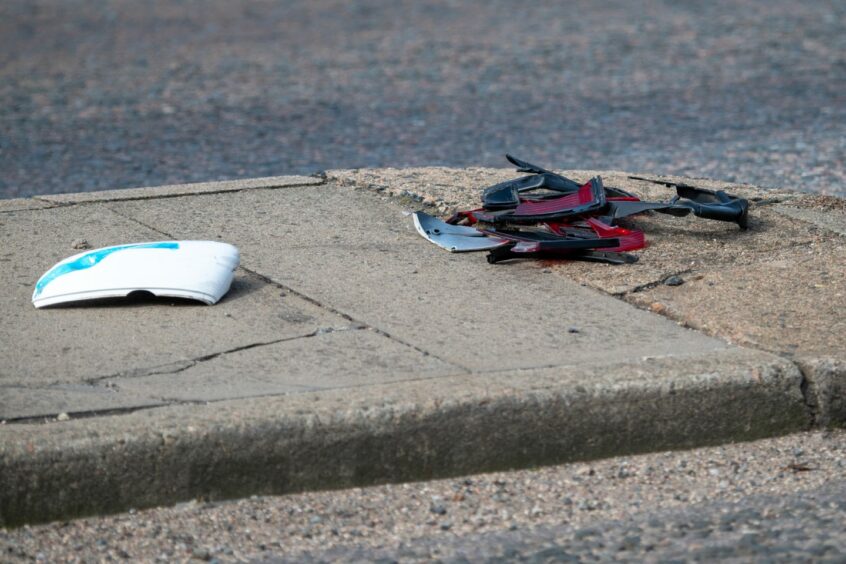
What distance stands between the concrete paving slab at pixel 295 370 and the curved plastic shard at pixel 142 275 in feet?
1.24

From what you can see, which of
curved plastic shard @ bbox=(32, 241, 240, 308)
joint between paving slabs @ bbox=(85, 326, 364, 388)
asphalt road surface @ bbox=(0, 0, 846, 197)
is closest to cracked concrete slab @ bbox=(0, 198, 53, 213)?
curved plastic shard @ bbox=(32, 241, 240, 308)

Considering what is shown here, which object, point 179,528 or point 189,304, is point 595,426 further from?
point 189,304

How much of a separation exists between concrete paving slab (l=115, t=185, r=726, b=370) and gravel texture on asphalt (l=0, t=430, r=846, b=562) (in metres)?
0.34

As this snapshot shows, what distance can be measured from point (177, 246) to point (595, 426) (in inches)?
55.4

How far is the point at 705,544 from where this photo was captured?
2383 mm

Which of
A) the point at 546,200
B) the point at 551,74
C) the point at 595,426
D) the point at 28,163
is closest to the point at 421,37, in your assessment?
the point at 551,74

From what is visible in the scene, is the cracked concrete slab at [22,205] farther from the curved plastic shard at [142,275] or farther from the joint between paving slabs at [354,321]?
the joint between paving slabs at [354,321]

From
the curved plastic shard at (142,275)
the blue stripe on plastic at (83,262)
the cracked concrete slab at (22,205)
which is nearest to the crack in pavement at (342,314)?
the curved plastic shard at (142,275)

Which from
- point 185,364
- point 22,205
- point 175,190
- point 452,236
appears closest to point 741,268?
point 452,236

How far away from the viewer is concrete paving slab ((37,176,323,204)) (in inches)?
180

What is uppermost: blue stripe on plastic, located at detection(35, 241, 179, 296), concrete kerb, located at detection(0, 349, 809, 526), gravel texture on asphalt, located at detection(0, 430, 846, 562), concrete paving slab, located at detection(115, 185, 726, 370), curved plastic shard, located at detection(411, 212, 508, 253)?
blue stripe on plastic, located at detection(35, 241, 179, 296)

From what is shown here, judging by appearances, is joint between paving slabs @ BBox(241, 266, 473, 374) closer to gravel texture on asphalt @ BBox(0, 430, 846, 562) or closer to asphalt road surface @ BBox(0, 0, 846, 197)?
gravel texture on asphalt @ BBox(0, 430, 846, 562)

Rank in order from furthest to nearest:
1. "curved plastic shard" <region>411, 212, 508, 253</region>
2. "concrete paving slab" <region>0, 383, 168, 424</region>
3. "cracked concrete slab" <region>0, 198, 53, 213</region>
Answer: "cracked concrete slab" <region>0, 198, 53, 213</region>, "curved plastic shard" <region>411, 212, 508, 253</region>, "concrete paving slab" <region>0, 383, 168, 424</region>

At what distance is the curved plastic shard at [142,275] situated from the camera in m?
3.29
